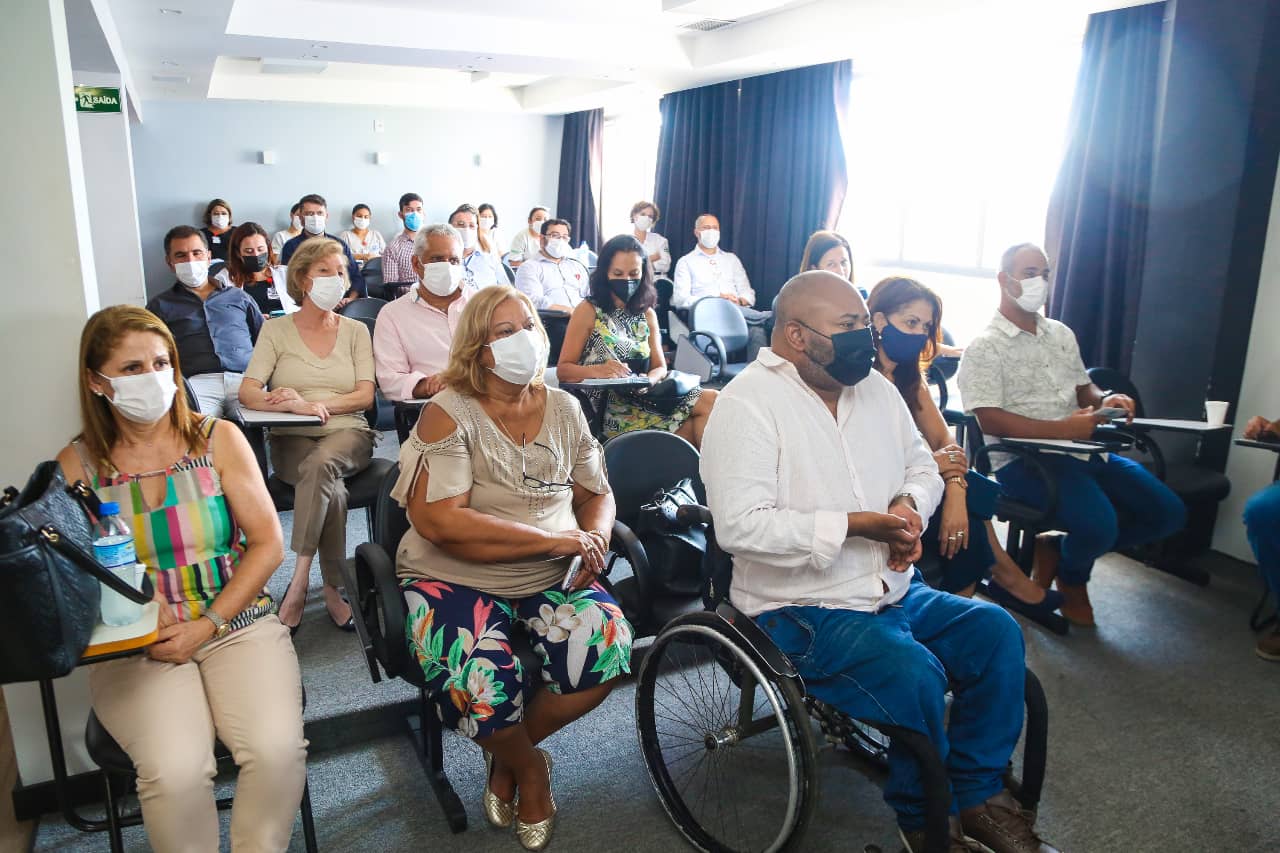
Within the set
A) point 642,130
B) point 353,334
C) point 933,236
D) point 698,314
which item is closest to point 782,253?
point 933,236

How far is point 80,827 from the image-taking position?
173cm

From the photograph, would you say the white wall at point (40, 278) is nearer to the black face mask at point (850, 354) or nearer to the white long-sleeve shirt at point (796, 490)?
the white long-sleeve shirt at point (796, 490)

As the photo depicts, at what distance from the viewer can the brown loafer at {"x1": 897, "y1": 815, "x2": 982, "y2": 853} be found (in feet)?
5.46

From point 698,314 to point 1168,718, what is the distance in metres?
3.56

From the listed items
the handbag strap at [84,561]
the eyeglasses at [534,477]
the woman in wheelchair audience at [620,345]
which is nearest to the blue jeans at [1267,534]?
the woman in wheelchair audience at [620,345]

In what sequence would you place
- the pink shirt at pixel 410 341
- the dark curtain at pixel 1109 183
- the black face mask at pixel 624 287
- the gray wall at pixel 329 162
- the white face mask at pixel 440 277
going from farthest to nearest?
the gray wall at pixel 329 162
the dark curtain at pixel 1109 183
the black face mask at pixel 624 287
the white face mask at pixel 440 277
the pink shirt at pixel 410 341

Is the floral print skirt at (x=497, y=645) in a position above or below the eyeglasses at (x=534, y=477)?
below

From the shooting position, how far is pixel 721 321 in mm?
5605

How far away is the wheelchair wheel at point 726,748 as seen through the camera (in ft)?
5.27

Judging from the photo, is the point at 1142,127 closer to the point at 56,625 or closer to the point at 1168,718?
the point at 1168,718

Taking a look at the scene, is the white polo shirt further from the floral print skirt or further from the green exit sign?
the floral print skirt

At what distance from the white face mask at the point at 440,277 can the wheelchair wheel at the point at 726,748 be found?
168 centimetres

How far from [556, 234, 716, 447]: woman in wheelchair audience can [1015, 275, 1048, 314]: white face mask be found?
1.26m

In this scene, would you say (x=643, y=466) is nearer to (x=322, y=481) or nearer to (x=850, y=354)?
(x=850, y=354)
